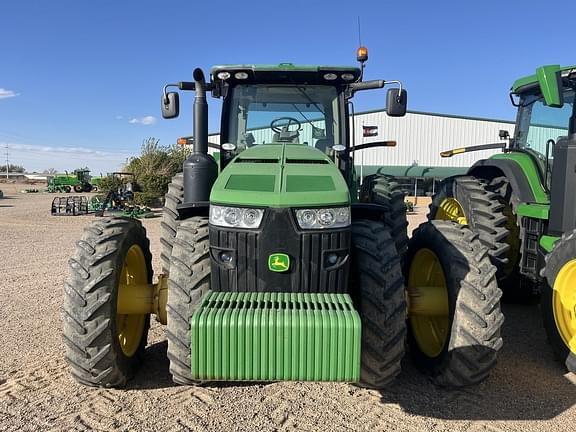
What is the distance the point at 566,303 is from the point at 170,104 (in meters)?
3.88

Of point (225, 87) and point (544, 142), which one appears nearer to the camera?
point (225, 87)

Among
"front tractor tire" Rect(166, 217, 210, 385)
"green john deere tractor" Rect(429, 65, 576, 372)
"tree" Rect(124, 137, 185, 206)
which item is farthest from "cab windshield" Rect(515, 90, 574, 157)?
"tree" Rect(124, 137, 185, 206)

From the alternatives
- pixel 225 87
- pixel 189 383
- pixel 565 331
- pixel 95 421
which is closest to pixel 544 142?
pixel 565 331

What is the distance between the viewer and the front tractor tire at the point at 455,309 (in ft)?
Result: 11.1

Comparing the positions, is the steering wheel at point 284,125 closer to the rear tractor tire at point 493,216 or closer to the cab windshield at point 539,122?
the rear tractor tire at point 493,216

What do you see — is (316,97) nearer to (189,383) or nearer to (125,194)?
(189,383)

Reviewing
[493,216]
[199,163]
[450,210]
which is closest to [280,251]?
[199,163]

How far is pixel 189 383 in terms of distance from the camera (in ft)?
11.0

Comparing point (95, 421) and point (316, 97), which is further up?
point (316, 97)

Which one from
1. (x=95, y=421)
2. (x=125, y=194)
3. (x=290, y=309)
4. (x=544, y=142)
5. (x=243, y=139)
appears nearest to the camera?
(x=290, y=309)

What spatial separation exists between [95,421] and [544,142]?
5738 mm

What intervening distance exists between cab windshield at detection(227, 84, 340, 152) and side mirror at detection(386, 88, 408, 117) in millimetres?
557

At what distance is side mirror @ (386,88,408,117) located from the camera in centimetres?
417

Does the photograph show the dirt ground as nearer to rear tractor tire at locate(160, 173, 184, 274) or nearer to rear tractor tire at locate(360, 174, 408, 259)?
rear tractor tire at locate(160, 173, 184, 274)
